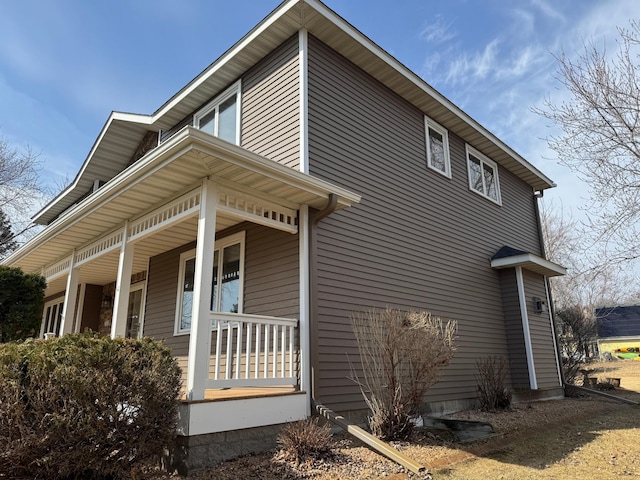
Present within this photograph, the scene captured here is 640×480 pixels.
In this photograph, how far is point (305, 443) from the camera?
4.55 metres

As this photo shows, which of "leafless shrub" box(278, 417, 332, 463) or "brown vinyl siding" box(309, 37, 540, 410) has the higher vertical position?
"brown vinyl siding" box(309, 37, 540, 410)

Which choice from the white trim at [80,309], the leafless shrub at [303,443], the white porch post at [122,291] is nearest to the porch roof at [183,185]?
the white porch post at [122,291]

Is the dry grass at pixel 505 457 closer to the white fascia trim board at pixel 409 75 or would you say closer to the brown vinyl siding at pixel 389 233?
the brown vinyl siding at pixel 389 233

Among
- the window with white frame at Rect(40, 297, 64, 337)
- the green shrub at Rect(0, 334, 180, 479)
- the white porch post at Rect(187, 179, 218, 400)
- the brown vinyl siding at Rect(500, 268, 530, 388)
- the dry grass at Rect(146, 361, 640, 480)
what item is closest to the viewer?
the green shrub at Rect(0, 334, 180, 479)

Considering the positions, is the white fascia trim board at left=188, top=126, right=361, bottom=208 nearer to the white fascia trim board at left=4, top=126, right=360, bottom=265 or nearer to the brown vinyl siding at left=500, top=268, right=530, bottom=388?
the white fascia trim board at left=4, top=126, right=360, bottom=265

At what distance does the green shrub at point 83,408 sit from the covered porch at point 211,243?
0.56 m

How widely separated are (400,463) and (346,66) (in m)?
6.29

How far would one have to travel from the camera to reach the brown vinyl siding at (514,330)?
32.8ft

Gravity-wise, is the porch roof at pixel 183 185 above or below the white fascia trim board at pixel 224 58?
below

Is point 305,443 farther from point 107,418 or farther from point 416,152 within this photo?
point 416,152

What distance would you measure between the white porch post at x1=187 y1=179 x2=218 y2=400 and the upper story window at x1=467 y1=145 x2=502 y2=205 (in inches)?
280

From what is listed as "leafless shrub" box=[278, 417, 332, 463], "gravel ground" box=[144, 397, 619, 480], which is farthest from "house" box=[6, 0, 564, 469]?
"leafless shrub" box=[278, 417, 332, 463]

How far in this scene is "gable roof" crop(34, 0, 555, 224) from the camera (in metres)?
7.16

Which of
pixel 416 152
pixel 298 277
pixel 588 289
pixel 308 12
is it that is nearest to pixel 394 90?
pixel 416 152
